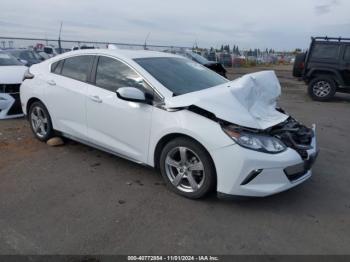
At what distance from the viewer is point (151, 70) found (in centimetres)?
429

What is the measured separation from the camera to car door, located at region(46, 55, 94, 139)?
4781 millimetres

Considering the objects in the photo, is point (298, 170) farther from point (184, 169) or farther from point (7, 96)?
point (7, 96)

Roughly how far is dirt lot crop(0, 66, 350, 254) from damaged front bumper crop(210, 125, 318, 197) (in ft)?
1.00

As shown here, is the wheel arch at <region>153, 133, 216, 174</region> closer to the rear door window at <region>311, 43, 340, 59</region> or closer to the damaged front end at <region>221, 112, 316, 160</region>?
the damaged front end at <region>221, 112, 316, 160</region>

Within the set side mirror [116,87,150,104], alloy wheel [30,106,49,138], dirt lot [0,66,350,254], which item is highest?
side mirror [116,87,150,104]

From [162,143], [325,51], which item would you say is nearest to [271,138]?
[162,143]

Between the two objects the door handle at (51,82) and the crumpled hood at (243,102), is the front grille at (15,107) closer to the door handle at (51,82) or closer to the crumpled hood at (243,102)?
the door handle at (51,82)

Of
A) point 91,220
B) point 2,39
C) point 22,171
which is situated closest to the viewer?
point 91,220

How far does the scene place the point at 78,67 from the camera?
16.3 ft

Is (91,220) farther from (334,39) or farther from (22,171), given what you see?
(334,39)

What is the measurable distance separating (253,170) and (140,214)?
1229mm

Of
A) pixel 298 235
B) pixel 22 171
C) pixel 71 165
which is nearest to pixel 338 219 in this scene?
pixel 298 235

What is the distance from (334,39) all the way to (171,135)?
10.4m

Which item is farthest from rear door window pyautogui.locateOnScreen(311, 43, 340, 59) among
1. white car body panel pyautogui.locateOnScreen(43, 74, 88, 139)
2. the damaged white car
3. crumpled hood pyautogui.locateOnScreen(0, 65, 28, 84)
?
white car body panel pyautogui.locateOnScreen(43, 74, 88, 139)
